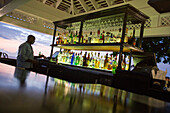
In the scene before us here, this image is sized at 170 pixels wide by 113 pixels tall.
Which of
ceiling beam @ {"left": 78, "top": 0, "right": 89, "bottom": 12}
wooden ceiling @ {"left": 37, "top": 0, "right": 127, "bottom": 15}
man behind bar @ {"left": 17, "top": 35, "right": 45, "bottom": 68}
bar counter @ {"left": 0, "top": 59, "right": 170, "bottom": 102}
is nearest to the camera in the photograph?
bar counter @ {"left": 0, "top": 59, "right": 170, "bottom": 102}

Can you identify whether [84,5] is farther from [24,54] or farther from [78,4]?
[24,54]

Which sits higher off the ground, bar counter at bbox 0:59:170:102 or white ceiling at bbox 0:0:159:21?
white ceiling at bbox 0:0:159:21

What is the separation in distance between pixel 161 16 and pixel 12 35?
26.3ft

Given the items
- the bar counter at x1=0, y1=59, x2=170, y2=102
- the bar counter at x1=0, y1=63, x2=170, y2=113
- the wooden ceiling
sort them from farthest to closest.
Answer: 1. the wooden ceiling
2. the bar counter at x1=0, y1=59, x2=170, y2=102
3. the bar counter at x1=0, y1=63, x2=170, y2=113

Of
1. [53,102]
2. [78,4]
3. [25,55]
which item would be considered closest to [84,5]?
[78,4]

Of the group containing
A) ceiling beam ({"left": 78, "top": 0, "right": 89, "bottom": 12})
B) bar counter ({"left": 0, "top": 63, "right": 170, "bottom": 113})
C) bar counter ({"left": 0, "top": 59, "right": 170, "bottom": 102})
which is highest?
Result: ceiling beam ({"left": 78, "top": 0, "right": 89, "bottom": 12})

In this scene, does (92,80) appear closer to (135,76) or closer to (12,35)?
(135,76)

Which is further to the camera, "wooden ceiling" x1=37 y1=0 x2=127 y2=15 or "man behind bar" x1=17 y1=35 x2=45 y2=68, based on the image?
"wooden ceiling" x1=37 y1=0 x2=127 y2=15

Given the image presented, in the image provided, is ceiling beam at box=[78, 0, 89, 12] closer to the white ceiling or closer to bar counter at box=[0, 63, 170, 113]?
the white ceiling


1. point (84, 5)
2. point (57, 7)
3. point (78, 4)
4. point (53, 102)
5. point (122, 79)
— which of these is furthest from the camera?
point (57, 7)

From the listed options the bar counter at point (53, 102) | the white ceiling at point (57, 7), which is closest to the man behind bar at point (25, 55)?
the bar counter at point (53, 102)

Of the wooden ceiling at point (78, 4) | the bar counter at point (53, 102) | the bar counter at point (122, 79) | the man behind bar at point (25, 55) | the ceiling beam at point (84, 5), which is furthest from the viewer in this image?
the ceiling beam at point (84, 5)

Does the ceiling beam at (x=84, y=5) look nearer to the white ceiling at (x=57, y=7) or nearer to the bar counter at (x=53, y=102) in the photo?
the white ceiling at (x=57, y=7)

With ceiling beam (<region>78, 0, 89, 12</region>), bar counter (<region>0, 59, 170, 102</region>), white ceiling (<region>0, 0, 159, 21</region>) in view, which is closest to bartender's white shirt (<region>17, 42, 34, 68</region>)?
bar counter (<region>0, 59, 170, 102</region>)
